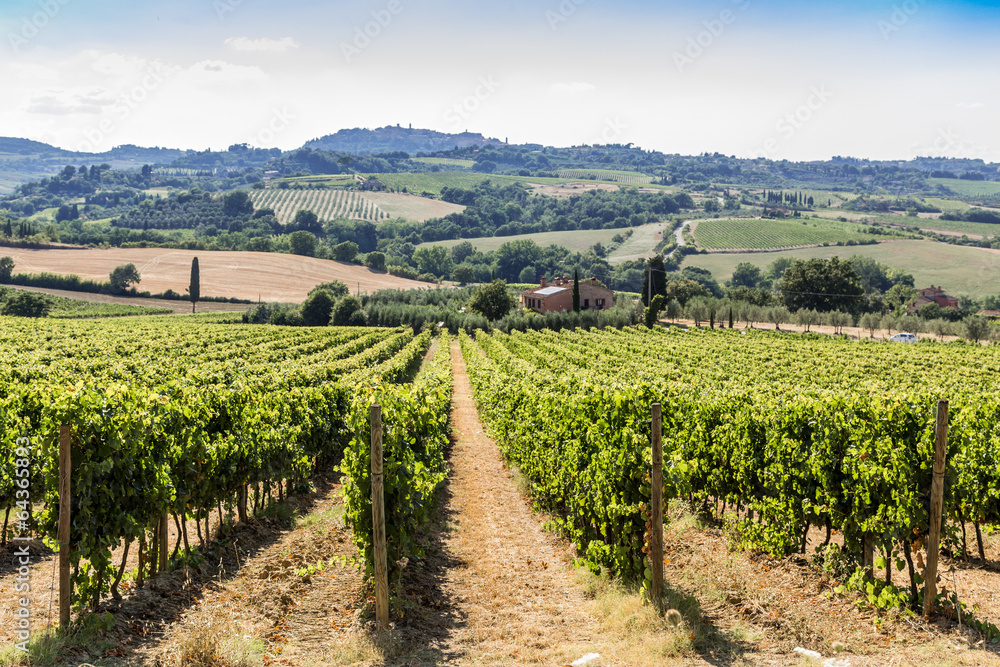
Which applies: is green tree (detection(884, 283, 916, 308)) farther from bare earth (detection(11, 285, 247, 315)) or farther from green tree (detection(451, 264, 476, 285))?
bare earth (detection(11, 285, 247, 315))

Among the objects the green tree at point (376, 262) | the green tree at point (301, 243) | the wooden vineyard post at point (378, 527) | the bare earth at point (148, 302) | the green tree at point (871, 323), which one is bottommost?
the bare earth at point (148, 302)

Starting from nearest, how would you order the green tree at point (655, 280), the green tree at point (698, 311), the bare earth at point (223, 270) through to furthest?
1. the green tree at point (698, 311)
2. the green tree at point (655, 280)
3. the bare earth at point (223, 270)

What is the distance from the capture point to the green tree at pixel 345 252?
159m

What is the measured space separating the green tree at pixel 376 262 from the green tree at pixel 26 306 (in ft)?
241

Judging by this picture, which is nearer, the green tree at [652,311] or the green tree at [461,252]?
the green tree at [652,311]

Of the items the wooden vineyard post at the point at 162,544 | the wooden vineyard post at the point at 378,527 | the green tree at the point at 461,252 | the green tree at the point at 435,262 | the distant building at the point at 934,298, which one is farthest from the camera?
the green tree at the point at 461,252

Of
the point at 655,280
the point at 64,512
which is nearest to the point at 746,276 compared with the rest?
the point at 655,280

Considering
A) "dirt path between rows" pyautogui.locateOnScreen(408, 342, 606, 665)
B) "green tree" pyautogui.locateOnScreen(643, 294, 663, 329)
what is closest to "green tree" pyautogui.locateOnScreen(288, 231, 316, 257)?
"green tree" pyautogui.locateOnScreen(643, 294, 663, 329)

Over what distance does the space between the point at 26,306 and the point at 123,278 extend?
991 inches

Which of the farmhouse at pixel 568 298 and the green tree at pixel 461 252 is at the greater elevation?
the green tree at pixel 461 252

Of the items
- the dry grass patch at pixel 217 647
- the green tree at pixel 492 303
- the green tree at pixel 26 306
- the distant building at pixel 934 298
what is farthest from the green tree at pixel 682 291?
the dry grass patch at pixel 217 647

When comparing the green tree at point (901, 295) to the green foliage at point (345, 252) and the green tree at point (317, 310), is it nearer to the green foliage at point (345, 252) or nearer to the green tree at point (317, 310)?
the green tree at point (317, 310)

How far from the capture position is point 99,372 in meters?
20.0

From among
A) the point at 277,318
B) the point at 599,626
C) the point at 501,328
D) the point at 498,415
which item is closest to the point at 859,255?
the point at 501,328
